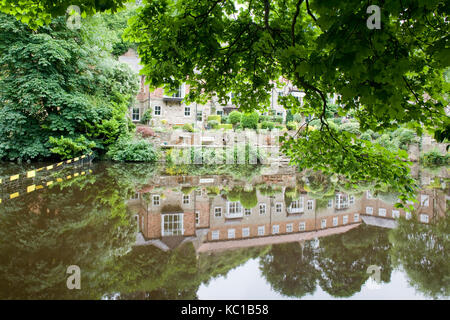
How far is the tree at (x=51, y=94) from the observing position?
16.4m

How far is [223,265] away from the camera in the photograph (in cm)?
559

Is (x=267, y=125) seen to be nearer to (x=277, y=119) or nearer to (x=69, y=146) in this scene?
(x=277, y=119)

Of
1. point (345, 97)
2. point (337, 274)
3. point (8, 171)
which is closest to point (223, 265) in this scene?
point (337, 274)

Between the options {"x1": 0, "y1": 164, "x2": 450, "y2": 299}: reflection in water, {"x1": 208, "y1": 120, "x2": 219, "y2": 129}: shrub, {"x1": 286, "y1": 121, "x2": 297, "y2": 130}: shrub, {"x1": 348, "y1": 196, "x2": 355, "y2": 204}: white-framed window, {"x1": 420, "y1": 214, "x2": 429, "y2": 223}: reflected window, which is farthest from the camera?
{"x1": 286, "y1": 121, "x2": 297, "y2": 130}: shrub

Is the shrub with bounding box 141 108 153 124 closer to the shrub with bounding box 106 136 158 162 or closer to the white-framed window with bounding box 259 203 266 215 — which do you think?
the shrub with bounding box 106 136 158 162

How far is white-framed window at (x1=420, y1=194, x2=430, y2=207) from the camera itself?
10.6 m

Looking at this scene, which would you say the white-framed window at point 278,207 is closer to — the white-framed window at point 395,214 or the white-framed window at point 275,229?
the white-framed window at point 275,229

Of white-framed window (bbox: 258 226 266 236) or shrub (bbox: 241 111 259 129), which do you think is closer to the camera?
white-framed window (bbox: 258 226 266 236)

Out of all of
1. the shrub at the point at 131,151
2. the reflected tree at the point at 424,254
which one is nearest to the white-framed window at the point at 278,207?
the reflected tree at the point at 424,254

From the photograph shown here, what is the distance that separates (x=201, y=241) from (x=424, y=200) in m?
10.1

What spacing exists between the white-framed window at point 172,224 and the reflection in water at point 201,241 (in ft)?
0.14

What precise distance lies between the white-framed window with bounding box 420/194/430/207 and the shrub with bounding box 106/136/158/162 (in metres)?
18.2

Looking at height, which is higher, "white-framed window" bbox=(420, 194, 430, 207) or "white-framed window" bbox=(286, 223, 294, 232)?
"white-framed window" bbox=(420, 194, 430, 207)

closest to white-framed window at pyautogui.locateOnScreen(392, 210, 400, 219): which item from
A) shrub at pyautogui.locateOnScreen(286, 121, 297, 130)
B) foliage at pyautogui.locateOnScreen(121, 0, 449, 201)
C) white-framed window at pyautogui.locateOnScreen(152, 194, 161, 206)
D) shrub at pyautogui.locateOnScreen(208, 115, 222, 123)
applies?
foliage at pyautogui.locateOnScreen(121, 0, 449, 201)
